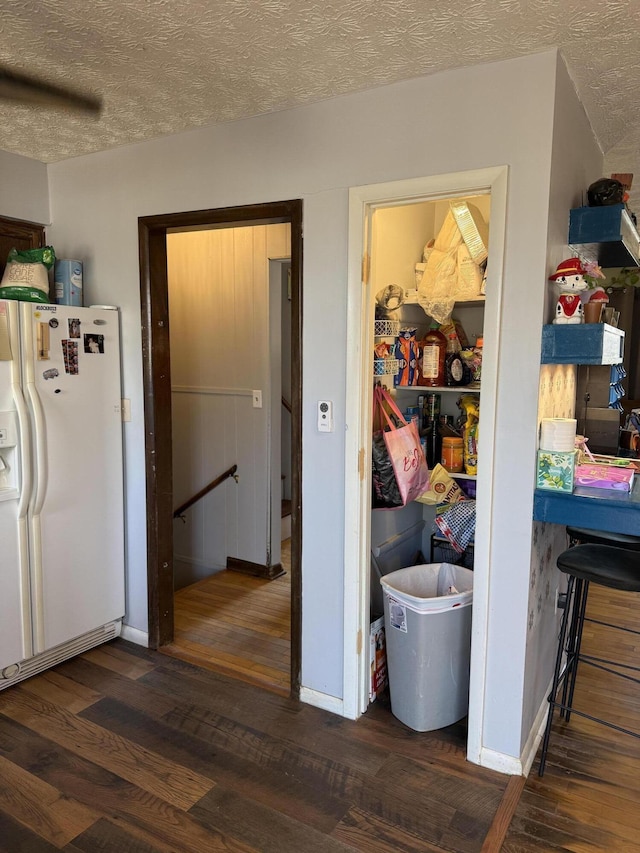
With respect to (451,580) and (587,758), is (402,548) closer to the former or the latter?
(451,580)

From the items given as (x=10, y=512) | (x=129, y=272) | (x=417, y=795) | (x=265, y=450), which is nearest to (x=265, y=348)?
(x=265, y=450)

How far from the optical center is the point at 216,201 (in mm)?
2580

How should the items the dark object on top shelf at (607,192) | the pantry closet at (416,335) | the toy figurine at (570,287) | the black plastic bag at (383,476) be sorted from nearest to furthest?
the toy figurine at (570,287) < the pantry closet at (416,335) < the dark object on top shelf at (607,192) < the black plastic bag at (383,476)

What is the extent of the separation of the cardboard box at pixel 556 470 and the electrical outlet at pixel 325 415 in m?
0.80

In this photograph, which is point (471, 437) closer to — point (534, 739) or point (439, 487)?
point (439, 487)

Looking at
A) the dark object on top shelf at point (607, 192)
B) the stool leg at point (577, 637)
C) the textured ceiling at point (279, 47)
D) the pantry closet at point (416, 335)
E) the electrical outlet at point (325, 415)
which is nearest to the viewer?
the textured ceiling at point (279, 47)

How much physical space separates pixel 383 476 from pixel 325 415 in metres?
0.42

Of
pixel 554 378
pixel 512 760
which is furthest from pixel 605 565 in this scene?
pixel 512 760

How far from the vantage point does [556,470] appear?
2.00 m

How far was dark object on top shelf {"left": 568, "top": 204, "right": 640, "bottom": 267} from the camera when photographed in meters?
2.10

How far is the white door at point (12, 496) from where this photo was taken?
8.20 feet

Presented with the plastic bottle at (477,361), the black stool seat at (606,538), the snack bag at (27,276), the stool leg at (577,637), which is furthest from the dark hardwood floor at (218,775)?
the snack bag at (27,276)

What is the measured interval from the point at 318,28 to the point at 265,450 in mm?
2548

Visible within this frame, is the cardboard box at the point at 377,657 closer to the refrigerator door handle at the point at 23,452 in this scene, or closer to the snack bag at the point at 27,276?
the refrigerator door handle at the point at 23,452
